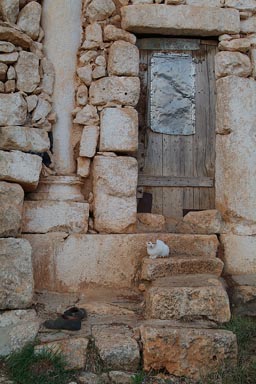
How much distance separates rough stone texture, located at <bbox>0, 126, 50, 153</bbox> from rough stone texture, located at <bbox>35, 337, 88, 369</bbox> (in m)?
1.75

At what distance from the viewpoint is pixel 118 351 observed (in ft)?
10.6

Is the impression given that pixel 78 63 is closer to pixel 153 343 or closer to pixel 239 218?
pixel 239 218

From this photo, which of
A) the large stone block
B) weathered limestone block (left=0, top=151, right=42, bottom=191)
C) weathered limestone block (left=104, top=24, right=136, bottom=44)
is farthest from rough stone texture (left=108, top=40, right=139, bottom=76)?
weathered limestone block (left=0, top=151, right=42, bottom=191)

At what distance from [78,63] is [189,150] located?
1432 millimetres

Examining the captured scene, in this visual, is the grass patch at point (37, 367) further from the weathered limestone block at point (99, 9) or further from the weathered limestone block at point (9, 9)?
the weathered limestone block at point (99, 9)

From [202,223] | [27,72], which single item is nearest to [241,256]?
[202,223]

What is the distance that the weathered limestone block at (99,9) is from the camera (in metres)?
4.62

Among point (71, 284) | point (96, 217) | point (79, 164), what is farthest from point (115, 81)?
point (71, 284)

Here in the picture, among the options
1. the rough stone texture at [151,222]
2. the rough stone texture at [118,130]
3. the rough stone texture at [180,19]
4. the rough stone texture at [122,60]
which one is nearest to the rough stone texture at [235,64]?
the rough stone texture at [180,19]

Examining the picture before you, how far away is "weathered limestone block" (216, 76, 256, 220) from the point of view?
457 centimetres

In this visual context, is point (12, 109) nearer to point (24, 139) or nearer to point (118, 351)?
point (24, 139)

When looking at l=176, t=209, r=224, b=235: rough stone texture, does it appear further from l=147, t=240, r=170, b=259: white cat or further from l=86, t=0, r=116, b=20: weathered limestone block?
l=86, t=0, r=116, b=20: weathered limestone block

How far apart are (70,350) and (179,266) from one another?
123 centimetres

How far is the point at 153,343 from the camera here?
10.8 feet
